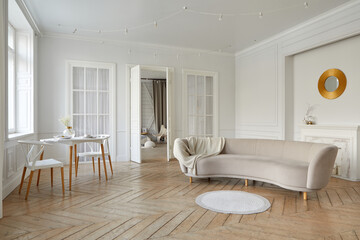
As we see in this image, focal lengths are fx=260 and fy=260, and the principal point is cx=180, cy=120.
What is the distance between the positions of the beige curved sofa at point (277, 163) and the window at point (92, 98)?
254cm

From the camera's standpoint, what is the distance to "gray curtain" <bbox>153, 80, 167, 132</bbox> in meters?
11.4

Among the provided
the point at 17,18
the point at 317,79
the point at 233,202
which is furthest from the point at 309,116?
the point at 17,18

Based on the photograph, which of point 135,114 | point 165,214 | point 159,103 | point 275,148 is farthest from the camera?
point 159,103

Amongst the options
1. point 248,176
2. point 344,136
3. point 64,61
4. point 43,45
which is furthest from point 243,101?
point 43,45

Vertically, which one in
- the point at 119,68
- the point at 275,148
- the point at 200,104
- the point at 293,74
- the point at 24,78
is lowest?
the point at 275,148

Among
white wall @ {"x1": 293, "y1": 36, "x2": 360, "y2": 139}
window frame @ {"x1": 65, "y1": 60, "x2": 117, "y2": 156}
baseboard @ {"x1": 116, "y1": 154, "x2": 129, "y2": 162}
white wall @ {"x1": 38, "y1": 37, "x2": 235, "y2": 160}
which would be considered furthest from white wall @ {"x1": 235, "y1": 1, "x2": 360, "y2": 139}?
window frame @ {"x1": 65, "y1": 60, "x2": 117, "y2": 156}

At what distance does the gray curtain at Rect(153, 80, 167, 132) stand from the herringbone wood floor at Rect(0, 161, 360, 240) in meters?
7.19

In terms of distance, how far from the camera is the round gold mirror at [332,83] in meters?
4.84

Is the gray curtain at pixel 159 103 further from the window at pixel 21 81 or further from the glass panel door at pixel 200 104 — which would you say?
the window at pixel 21 81

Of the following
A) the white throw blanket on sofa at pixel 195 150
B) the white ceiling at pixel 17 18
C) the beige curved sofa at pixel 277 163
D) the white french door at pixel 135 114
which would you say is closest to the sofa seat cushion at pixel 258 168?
the beige curved sofa at pixel 277 163

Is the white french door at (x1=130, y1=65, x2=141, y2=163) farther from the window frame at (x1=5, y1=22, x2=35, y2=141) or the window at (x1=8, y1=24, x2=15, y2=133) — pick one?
the window at (x1=8, y1=24, x2=15, y2=133)

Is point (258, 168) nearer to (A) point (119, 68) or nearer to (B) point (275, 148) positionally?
(B) point (275, 148)

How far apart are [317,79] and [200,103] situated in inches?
119

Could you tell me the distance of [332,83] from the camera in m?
5.02
